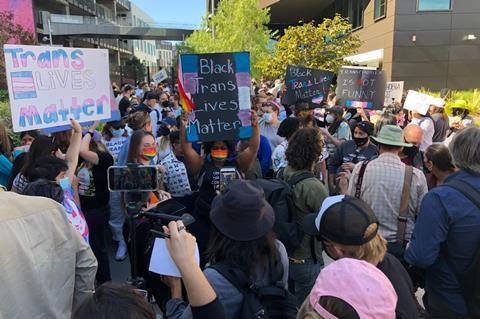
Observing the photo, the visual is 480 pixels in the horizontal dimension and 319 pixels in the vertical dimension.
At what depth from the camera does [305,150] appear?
11.3ft

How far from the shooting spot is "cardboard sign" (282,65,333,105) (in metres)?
7.84

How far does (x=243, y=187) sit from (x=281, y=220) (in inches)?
42.8

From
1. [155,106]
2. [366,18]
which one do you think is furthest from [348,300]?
[366,18]

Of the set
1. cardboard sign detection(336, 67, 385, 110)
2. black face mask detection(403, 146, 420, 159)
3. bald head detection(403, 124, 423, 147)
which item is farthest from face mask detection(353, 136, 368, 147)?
cardboard sign detection(336, 67, 385, 110)

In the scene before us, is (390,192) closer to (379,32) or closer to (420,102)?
(420,102)

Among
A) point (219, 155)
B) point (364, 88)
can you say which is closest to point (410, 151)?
point (219, 155)

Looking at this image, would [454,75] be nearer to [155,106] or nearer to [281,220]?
[155,106]

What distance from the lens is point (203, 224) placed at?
3168mm

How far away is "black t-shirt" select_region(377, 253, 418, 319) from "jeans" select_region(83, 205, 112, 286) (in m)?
3.05

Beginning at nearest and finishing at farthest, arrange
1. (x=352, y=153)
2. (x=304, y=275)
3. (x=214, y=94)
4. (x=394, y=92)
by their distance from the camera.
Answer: (x=304, y=275)
(x=214, y=94)
(x=352, y=153)
(x=394, y=92)

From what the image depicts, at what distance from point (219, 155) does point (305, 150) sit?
2.69 feet

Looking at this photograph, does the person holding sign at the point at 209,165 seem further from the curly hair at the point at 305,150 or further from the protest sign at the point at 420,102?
the protest sign at the point at 420,102

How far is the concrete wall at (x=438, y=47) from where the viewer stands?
21.0 m

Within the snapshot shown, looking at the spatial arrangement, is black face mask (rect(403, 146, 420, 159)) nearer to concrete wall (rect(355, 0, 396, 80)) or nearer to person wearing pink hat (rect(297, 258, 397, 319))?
→ person wearing pink hat (rect(297, 258, 397, 319))
